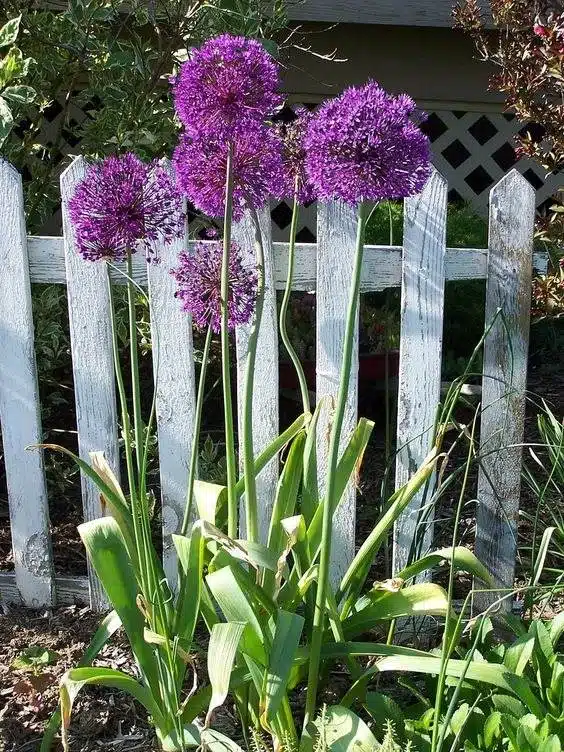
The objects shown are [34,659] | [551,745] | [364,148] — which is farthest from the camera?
[34,659]

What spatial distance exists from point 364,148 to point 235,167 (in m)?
0.33

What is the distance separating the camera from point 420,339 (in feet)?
7.55

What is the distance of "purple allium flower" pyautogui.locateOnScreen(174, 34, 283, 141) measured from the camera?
154 centimetres

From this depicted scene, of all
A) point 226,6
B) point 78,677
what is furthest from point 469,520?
point 226,6

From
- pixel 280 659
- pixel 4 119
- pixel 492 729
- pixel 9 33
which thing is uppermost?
pixel 9 33

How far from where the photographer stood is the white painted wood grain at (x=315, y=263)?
229cm

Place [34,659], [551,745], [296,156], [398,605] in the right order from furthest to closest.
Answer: [34,659] < [398,605] < [296,156] < [551,745]

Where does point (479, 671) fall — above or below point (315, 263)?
below

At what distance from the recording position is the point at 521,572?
2.75 metres

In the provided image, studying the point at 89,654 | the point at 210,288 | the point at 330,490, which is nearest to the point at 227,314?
the point at 210,288

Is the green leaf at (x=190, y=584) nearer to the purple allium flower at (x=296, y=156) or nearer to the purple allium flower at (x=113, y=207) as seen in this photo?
the purple allium flower at (x=113, y=207)

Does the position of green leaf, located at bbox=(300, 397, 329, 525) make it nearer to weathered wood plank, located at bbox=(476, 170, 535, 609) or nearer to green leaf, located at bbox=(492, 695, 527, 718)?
weathered wood plank, located at bbox=(476, 170, 535, 609)

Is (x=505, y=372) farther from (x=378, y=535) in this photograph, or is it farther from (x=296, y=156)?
(x=296, y=156)

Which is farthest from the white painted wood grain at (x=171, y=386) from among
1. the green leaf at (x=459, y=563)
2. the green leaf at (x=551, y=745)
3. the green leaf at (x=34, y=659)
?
the green leaf at (x=551, y=745)
